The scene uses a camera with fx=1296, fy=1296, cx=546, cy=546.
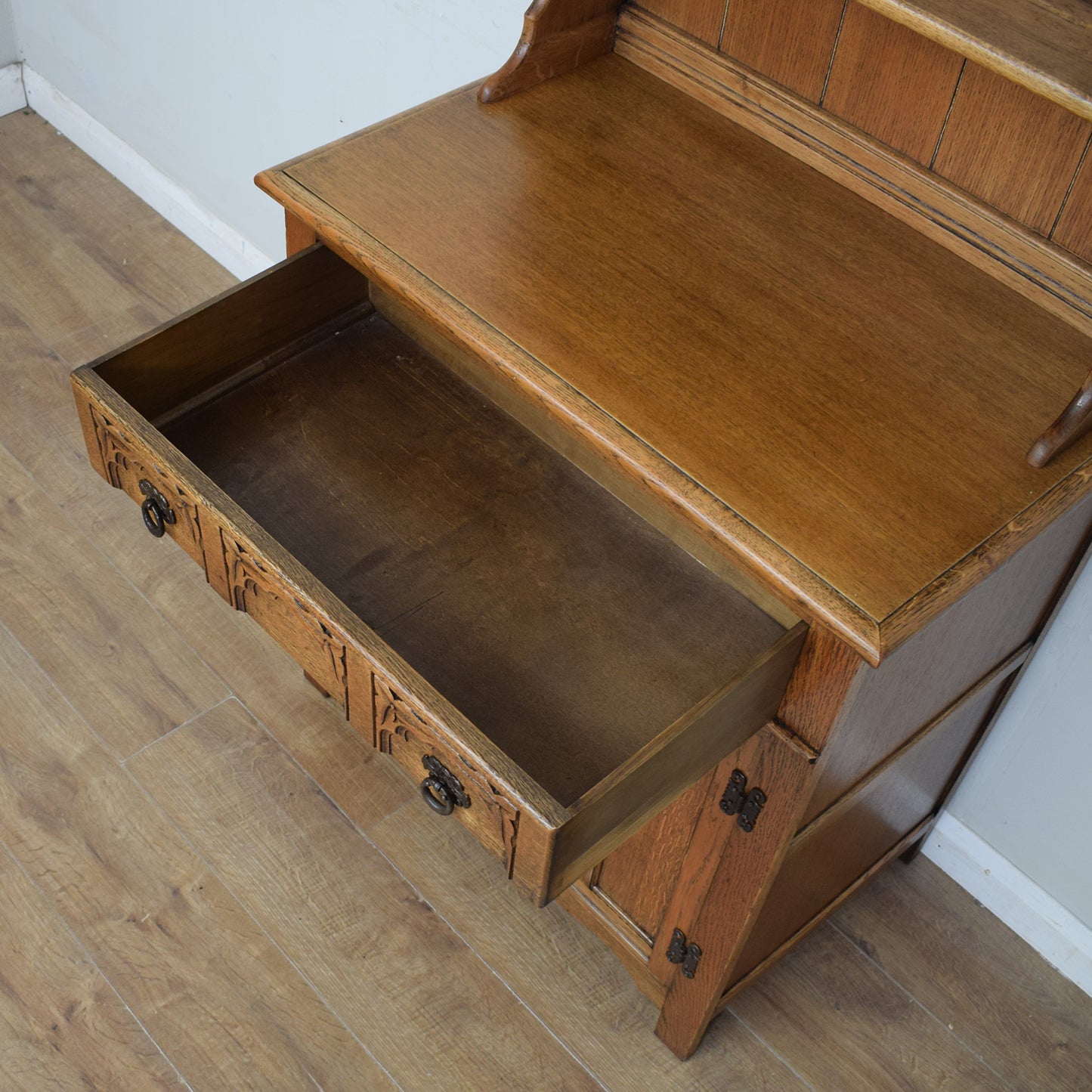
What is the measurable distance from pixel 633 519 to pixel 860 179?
39 centimetres

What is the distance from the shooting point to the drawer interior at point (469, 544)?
1110mm

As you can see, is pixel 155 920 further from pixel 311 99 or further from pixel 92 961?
pixel 311 99

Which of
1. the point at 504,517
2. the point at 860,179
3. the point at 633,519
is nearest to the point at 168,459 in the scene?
the point at 504,517

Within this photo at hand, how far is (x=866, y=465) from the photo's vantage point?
100 centimetres

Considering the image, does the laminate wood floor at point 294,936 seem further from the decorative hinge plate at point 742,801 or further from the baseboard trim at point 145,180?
the baseboard trim at point 145,180

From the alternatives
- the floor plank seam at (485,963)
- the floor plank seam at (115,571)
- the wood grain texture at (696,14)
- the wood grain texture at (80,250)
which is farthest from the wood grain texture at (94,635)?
the wood grain texture at (696,14)

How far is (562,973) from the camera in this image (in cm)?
165

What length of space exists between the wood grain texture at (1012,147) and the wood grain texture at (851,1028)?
100 centimetres

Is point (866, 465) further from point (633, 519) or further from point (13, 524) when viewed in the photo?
point (13, 524)

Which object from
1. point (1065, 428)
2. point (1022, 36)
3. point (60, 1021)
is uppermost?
point (1022, 36)

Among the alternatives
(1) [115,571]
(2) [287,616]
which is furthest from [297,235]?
(1) [115,571]

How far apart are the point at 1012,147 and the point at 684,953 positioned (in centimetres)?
91

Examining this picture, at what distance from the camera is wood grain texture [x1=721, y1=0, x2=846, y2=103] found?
124 centimetres

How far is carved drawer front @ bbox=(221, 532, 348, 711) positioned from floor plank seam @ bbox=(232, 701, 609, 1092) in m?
0.64
